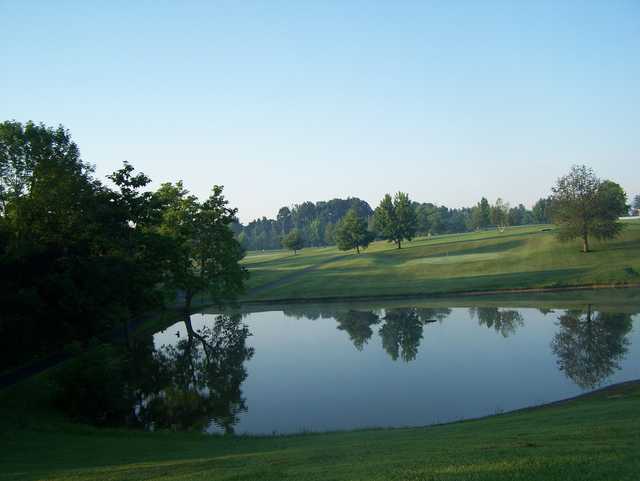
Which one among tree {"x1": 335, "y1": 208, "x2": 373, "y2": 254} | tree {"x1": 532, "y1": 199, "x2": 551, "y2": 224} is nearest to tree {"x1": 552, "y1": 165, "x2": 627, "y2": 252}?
tree {"x1": 335, "y1": 208, "x2": 373, "y2": 254}

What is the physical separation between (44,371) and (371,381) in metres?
18.4

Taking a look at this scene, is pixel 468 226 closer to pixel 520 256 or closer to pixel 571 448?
pixel 520 256

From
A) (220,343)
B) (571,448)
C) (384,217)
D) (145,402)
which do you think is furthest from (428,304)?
(384,217)

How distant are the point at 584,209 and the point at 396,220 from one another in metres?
38.3

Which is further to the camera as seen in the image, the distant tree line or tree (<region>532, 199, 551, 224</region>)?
tree (<region>532, 199, 551, 224</region>)

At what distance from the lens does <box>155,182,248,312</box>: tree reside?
50.2 meters

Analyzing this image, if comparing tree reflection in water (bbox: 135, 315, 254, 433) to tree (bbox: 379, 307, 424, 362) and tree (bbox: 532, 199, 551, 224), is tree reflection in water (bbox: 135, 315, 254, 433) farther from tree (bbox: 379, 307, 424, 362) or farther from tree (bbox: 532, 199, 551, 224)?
tree (bbox: 532, 199, 551, 224)

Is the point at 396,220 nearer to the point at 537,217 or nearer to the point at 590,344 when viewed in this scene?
the point at 590,344

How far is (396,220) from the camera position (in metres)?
99.0

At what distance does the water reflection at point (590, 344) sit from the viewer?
23.9 m

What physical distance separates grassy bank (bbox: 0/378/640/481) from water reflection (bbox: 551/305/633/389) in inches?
155

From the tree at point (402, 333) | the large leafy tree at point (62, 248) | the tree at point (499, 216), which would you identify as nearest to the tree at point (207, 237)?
the large leafy tree at point (62, 248)

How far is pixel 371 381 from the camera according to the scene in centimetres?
2534

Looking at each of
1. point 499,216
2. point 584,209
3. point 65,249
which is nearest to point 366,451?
point 65,249
